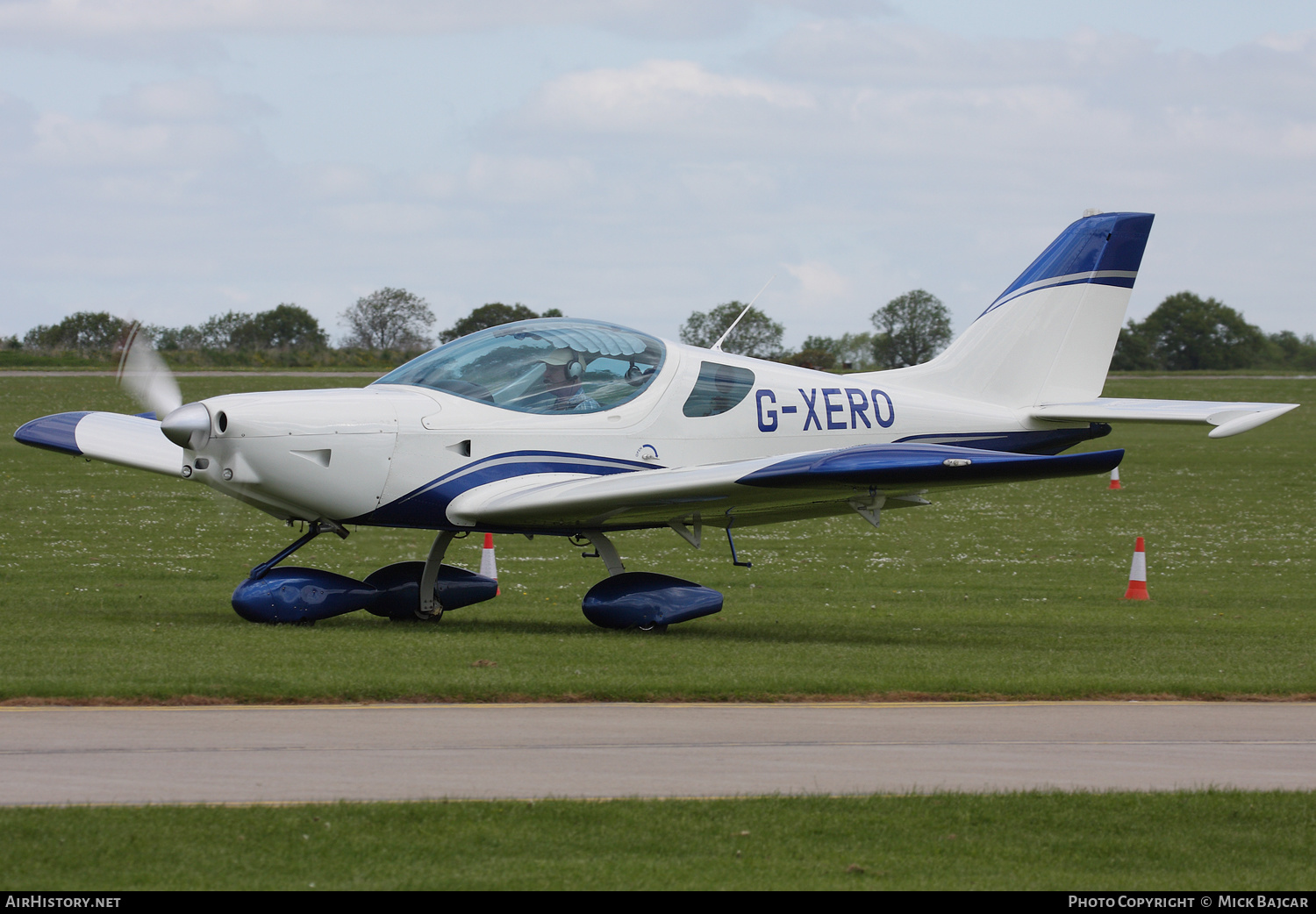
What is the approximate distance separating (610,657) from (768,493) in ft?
6.67

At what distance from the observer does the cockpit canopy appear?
12.7 metres

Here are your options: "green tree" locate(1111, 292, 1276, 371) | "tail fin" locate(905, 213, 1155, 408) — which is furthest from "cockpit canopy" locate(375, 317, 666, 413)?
"green tree" locate(1111, 292, 1276, 371)

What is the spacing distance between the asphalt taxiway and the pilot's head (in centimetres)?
405

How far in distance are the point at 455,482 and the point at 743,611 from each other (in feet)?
13.1

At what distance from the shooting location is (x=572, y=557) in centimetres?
2091

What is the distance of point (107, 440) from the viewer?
46.0 feet

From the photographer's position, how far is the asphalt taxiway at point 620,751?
7176 millimetres

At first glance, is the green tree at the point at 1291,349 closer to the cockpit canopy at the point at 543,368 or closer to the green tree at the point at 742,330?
the green tree at the point at 742,330

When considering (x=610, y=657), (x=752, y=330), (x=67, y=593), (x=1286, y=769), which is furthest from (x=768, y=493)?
(x=752, y=330)

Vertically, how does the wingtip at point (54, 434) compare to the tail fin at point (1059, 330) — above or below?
below

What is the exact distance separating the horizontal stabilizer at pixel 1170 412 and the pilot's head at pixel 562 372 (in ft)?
17.3

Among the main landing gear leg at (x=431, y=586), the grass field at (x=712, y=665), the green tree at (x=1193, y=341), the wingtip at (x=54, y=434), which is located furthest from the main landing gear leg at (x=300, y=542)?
the green tree at (x=1193, y=341)

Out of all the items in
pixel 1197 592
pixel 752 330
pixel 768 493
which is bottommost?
pixel 1197 592

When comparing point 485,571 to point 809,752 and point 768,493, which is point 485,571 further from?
point 809,752
